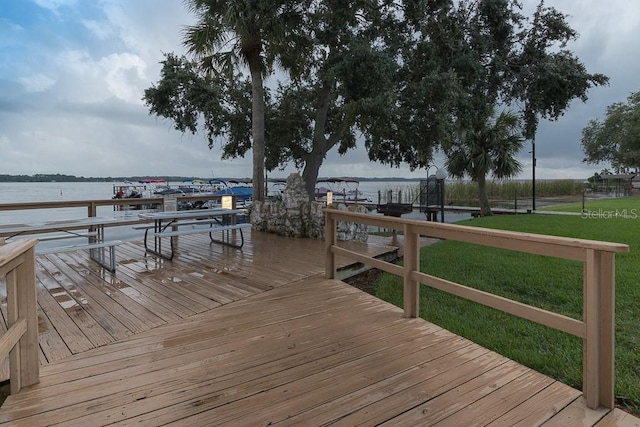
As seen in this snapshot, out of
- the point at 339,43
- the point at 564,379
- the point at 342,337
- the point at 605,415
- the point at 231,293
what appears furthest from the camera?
the point at 339,43

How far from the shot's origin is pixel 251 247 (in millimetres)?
6172

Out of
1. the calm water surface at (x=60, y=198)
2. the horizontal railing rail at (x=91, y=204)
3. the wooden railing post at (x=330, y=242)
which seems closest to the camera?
the wooden railing post at (x=330, y=242)

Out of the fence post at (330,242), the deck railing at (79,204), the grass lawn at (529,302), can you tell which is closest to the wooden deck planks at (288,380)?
the grass lawn at (529,302)

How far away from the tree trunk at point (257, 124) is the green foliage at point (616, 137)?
30.8 meters

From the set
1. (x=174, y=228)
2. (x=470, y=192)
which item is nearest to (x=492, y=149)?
(x=470, y=192)

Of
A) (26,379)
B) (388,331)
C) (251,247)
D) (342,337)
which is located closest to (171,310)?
(26,379)

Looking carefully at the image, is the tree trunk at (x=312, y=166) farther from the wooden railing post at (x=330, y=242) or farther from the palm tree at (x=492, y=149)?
the palm tree at (x=492, y=149)

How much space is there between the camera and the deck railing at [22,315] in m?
1.89

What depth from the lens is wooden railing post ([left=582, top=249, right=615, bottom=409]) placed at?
1.84m

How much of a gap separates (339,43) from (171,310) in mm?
6689

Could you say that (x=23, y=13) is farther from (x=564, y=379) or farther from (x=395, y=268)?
(x=564, y=379)

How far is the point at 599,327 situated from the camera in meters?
1.88

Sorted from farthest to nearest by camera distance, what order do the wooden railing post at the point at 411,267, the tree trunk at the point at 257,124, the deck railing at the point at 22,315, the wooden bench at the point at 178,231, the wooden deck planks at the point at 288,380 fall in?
the tree trunk at the point at 257,124 < the wooden bench at the point at 178,231 < the wooden railing post at the point at 411,267 < the deck railing at the point at 22,315 < the wooden deck planks at the point at 288,380

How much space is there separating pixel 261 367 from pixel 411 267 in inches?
58.4
